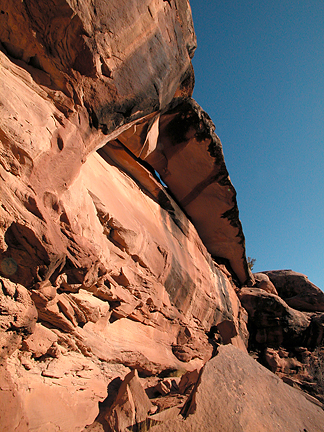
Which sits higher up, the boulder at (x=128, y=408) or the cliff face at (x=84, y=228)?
the cliff face at (x=84, y=228)

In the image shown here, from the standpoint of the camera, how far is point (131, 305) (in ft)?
17.2

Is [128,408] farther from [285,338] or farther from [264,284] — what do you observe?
[264,284]

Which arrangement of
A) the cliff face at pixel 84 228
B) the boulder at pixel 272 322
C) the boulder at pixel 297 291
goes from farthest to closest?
1. the boulder at pixel 297 291
2. the boulder at pixel 272 322
3. the cliff face at pixel 84 228

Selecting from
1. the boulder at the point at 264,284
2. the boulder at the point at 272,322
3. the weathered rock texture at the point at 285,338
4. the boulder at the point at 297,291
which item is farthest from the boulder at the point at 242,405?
the boulder at the point at 297,291

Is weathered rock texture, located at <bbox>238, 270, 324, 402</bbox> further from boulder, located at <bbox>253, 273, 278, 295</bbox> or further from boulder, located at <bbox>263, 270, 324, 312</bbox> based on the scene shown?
boulder, located at <bbox>253, 273, 278, 295</bbox>

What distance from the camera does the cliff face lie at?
303 centimetres

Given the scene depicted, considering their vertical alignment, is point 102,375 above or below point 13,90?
below

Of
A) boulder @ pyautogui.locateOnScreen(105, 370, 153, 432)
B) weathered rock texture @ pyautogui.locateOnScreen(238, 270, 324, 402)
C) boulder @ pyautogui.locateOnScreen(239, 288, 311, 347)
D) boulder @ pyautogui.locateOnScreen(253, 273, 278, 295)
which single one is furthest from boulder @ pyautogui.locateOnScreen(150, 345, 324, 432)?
boulder @ pyautogui.locateOnScreen(253, 273, 278, 295)

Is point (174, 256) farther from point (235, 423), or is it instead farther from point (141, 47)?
point (141, 47)

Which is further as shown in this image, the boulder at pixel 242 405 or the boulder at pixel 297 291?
the boulder at pixel 297 291

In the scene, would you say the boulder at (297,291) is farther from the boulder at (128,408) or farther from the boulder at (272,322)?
the boulder at (128,408)

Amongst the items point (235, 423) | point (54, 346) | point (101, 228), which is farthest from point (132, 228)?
point (235, 423)

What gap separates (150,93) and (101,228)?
2.75 m

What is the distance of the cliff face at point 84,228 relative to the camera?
303cm
